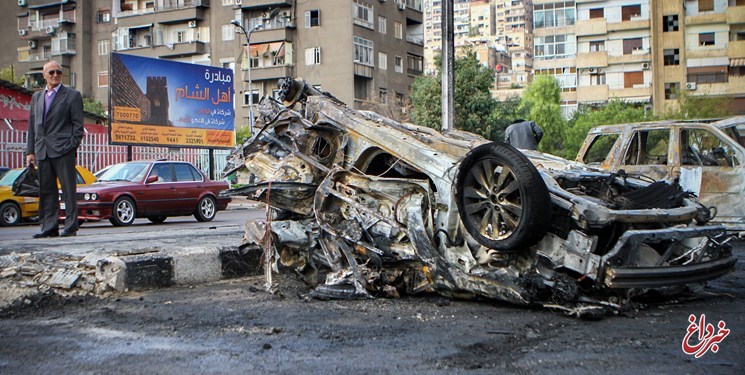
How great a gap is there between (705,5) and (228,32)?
35.6 m

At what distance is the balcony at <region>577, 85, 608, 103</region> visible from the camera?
50.8 m

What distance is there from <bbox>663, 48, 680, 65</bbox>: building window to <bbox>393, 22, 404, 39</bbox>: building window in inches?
774

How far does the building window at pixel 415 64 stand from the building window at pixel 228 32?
14212 millimetres

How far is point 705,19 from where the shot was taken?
46094 millimetres

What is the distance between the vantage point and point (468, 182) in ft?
14.6

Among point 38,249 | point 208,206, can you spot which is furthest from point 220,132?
point 38,249

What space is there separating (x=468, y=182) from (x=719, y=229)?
Answer: 1.72 metres

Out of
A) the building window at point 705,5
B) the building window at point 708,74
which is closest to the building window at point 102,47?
the building window at point 708,74

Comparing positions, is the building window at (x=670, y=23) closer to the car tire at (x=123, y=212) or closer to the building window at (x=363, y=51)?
the building window at (x=363, y=51)

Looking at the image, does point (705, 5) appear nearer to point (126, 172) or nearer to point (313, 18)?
point (313, 18)

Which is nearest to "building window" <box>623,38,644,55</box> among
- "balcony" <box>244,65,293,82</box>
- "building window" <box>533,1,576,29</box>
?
"building window" <box>533,1,576,29</box>

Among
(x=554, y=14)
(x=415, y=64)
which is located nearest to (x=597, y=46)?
(x=554, y=14)

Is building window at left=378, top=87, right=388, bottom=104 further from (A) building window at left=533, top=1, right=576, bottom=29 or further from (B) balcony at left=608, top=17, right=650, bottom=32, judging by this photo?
(B) balcony at left=608, top=17, right=650, bottom=32

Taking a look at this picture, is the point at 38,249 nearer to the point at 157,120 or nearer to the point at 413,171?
the point at 413,171
